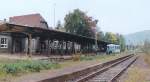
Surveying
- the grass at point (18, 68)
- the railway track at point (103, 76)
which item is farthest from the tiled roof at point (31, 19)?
the grass at point (18, 68)

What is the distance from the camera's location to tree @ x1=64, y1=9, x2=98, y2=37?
99.9 m

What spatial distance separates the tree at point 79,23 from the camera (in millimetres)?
99938

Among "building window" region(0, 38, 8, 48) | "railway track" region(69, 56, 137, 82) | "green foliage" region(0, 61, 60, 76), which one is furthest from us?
"building window" region(0, 38, 8, 48)

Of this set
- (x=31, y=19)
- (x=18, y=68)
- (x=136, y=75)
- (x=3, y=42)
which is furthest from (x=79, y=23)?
(x=18, y=68)

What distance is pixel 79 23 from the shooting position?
99875mm

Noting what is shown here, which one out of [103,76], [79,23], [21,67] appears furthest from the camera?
[79,23]

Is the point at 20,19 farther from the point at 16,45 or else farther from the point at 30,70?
the point at 30,70

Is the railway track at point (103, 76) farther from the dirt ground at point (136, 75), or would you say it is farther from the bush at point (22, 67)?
the bush at point (22, 67)

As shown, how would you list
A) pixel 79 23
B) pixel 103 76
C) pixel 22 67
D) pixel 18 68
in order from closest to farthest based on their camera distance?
1. pixel 18 68
2. pixel 22 67
3. pixel 103 76
4. pixel 79 23

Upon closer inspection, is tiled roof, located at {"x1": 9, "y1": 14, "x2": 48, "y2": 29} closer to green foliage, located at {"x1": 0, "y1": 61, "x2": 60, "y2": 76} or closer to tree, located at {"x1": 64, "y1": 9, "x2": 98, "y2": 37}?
tree, located at {"x1": 64, "y1": 9, "x2": 98, "y2": 37}

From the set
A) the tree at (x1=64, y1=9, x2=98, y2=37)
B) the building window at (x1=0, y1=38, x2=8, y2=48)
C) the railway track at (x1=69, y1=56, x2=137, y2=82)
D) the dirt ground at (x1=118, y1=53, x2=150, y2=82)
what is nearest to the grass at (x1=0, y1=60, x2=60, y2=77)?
the railway track at (x1=69, y1=56, x2=137, y2=82)

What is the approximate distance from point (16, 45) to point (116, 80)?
39.6 m

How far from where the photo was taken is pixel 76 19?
101 meters

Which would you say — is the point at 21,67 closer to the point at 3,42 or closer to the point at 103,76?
the point at 103,76
